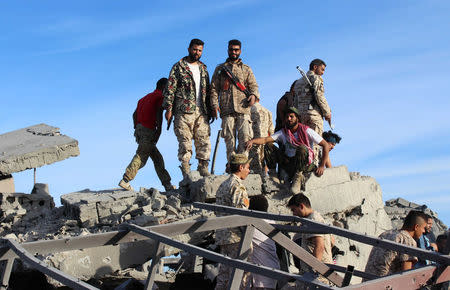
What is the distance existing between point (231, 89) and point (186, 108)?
80 centimetres

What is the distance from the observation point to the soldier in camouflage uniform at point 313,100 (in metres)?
9.52

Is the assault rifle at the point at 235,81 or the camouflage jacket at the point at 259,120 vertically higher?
the assault rifle at the point at 235,81

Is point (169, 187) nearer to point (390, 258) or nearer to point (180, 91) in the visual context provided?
point (180, 91)

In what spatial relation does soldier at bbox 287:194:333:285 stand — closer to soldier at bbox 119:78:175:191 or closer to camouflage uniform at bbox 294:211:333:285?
camouflage uniform at bbox 294:211:333:285

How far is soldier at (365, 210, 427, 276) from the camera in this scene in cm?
491

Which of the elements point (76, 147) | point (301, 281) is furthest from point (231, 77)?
point (301, 281)

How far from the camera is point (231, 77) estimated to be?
935 cm

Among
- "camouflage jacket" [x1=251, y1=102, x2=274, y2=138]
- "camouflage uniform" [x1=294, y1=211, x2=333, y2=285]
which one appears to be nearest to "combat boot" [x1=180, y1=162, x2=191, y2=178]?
"camouflage jacket" [x1=251, y1=102, x2=274, y2=138]

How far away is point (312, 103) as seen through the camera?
31.5ft

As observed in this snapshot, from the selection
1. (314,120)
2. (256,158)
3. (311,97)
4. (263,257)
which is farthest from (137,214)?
(311,97)

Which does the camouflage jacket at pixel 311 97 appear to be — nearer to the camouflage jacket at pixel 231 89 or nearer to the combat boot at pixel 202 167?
the camouflage jacket at pixel 231 89

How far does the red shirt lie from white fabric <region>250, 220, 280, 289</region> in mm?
4094

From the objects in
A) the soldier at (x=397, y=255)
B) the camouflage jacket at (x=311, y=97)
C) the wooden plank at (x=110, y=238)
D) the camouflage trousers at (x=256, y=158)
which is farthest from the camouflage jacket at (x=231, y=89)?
the wooden plank at (x=110, y=238)

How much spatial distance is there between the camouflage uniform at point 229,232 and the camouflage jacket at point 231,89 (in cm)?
365
